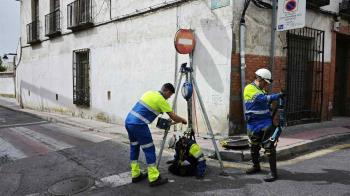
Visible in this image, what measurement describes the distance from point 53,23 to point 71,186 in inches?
532

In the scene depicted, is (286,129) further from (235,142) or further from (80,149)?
(80,149)

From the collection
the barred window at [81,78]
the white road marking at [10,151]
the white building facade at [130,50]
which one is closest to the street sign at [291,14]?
the white building facade at [130,50]

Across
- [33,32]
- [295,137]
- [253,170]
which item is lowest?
[253,170]

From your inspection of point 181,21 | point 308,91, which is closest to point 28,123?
point 181,21

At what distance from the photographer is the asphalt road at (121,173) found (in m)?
5.23

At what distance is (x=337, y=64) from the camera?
512 inches

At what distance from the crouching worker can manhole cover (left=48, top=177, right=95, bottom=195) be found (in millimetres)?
1397

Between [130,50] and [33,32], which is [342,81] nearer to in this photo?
[130,50]

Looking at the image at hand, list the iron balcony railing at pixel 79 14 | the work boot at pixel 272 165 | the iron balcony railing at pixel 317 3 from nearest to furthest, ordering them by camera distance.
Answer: the work boot at pixel 272 165, the iron balcony railing at pixel 317 3, the iron balcony railing at pixel 79 14

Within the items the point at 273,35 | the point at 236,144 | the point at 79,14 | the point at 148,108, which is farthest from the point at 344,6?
the point at 79,14

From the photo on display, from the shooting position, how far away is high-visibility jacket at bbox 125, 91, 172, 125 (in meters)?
5.50

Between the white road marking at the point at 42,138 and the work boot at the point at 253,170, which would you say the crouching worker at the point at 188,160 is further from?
the white road marking at the point at 42,138

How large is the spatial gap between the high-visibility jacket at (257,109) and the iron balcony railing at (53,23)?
12967 millimetres

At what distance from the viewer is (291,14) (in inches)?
328
